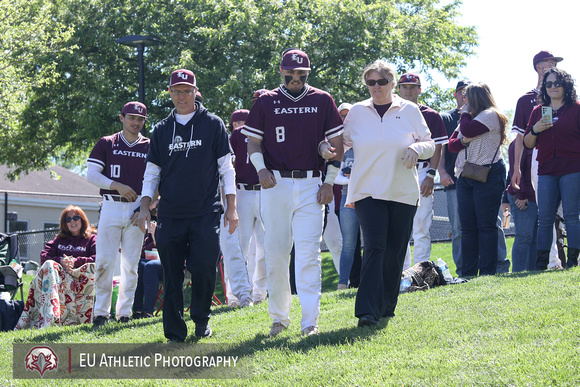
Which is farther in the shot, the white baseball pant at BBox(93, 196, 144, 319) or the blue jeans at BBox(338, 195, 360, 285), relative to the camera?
the blue jeans at BBox(338, 195, 360, 285)

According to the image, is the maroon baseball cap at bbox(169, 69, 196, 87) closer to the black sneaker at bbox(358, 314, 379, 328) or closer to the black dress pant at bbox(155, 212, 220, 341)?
the black dress pant at bbox(155, 212, 220, 341)

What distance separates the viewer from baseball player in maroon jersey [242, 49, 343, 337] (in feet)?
20.1

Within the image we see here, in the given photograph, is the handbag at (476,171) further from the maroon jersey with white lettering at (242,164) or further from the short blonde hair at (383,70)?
the short blonde hair at (383,70)

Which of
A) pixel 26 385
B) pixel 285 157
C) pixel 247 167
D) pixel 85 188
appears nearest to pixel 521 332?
pixel 285 157

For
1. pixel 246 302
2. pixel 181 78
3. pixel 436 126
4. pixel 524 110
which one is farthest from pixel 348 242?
pixel 181 78

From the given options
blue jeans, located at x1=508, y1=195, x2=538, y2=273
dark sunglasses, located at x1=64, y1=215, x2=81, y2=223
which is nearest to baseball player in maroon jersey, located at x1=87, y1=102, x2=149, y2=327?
dark sunglasses, located at x1=64, y1=215, x2=81, y2=223

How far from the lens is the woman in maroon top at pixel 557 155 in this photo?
8.54 metres

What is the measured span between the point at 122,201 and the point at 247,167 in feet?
5.65

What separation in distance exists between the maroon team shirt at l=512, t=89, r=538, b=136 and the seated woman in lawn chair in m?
5.93

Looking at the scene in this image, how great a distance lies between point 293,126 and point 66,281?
5046 mm

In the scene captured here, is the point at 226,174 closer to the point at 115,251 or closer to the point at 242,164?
the point at 115,251

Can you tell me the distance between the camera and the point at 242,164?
942 cm

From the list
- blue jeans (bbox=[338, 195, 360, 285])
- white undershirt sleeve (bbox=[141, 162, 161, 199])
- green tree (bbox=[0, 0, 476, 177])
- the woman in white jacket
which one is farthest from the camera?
green tree (bbox=[0, 0, 476, 177])

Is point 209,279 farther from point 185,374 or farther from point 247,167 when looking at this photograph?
point 247,167
